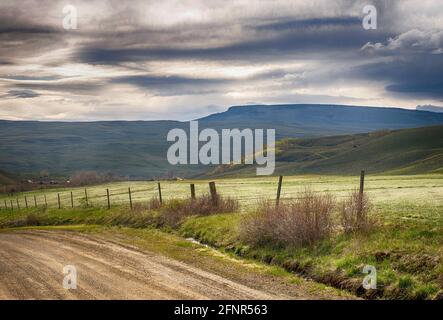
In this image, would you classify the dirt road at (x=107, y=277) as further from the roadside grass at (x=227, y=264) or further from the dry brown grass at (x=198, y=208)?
the dry brown grass at (x=198, y=208)

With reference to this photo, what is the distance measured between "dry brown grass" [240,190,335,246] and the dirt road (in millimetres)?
4051

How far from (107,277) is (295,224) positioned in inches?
305

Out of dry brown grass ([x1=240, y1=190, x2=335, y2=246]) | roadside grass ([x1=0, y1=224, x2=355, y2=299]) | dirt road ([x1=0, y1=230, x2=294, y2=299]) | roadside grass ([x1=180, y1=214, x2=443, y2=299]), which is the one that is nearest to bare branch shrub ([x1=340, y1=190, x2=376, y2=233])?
roadside grass ([x1=180, y1=214, x2=443, y2=299])

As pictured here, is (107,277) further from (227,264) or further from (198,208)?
(198,208)

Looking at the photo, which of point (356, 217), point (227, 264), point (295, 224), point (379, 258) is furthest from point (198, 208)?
point (379, 258)

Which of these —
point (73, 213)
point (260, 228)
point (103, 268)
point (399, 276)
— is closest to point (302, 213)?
point (260, 228)

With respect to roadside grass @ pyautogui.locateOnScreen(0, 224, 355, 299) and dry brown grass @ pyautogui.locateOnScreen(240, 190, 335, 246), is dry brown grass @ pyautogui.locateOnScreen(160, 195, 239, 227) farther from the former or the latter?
dry brown grass @ pyautogui.locateOnScreen(240, 190, 335, 246)

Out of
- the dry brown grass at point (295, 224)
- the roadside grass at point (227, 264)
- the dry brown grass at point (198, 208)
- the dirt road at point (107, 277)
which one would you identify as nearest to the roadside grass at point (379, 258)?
the dry brown grass at point (295, 224)

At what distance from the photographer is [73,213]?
173 feet

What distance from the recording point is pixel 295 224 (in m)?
21.4

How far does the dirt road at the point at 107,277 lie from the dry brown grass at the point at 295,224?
4051 mm

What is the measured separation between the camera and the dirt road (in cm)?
1483
